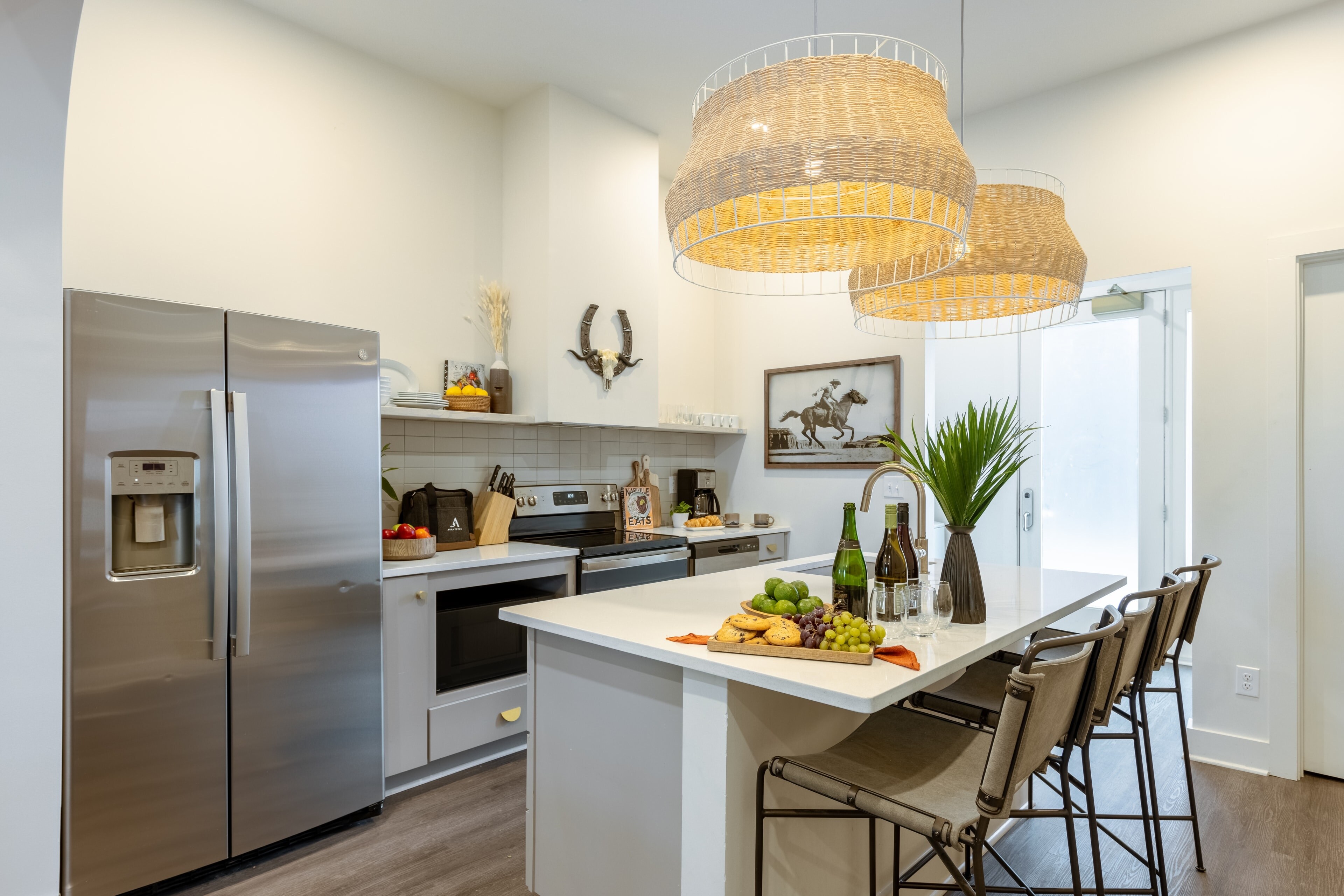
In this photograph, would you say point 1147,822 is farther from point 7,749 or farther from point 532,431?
point 532,431

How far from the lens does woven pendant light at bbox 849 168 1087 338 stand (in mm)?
2039

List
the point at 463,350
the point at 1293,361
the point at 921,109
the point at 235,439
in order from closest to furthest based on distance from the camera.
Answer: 1. the point at 921,109
2. the point at 235,439
3. the point at 1293,361
4. the point at 463,350

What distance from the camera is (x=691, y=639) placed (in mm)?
1637

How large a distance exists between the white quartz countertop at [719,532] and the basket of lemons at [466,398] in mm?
1264

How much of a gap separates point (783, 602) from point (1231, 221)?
2.76 meters

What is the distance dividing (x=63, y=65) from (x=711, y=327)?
4.23m

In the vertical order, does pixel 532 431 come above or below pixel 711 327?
below

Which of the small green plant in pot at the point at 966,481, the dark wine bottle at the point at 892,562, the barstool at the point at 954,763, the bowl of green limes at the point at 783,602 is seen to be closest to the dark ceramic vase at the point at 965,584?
the small green plant in pot at the point at 966,481

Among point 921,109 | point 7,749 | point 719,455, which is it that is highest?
point 921,109

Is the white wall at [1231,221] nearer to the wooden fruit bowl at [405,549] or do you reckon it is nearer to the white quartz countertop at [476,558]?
the white quartz countertop at [476,558]

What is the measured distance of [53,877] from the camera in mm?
1091

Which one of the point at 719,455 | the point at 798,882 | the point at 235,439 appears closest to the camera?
the point at 798,882

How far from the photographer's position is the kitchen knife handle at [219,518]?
7.12 feet

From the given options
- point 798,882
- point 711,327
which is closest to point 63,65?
point 798,882
